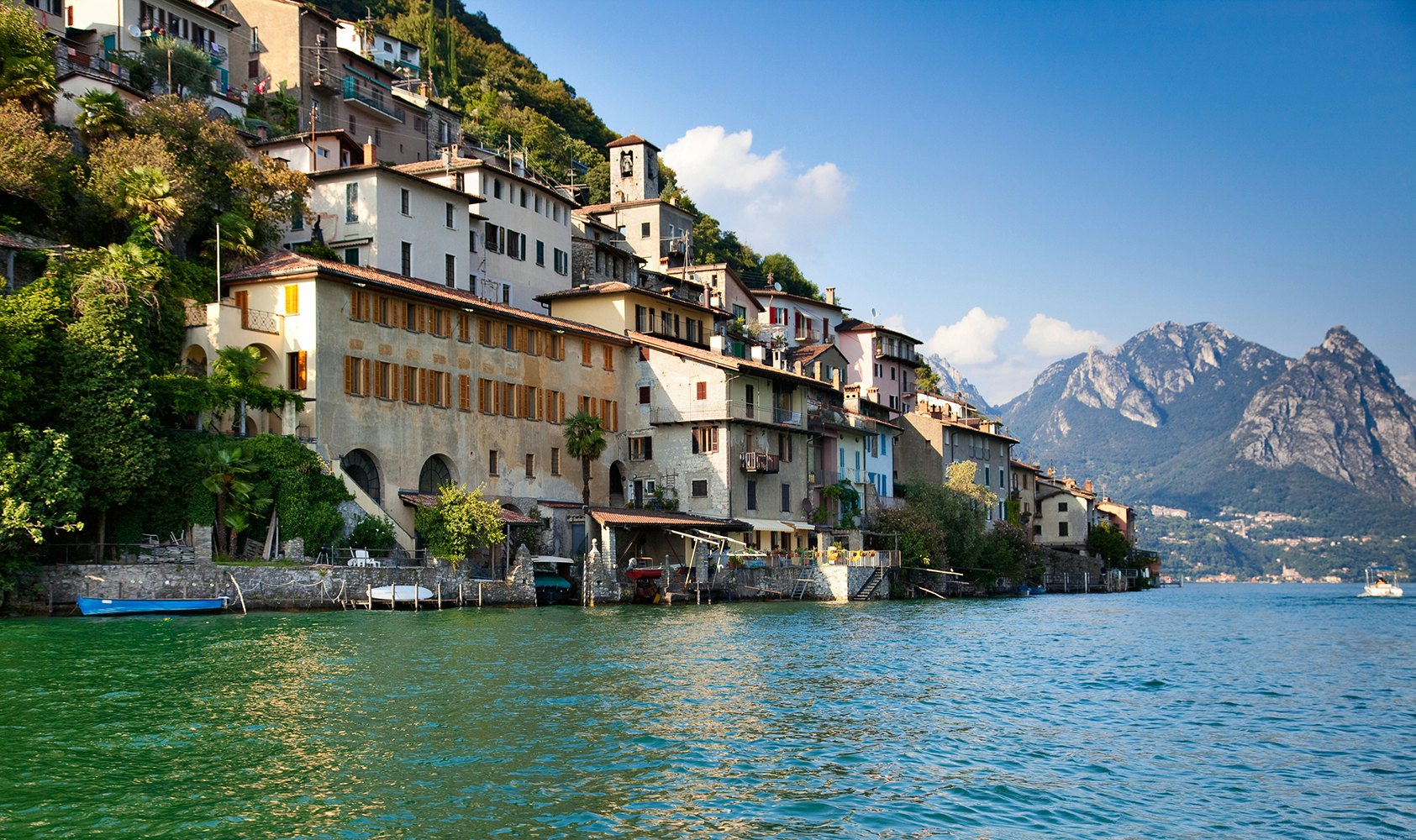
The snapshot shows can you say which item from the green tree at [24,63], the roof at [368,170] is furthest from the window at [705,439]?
the green tree at [24,63]

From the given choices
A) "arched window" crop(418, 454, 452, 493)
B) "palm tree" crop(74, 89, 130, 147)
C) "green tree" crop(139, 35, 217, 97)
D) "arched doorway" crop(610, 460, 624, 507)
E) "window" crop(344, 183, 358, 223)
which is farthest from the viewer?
"arched doorway" crop(610, 460, 624, 507)

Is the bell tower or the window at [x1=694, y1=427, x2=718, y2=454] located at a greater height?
the bell tower

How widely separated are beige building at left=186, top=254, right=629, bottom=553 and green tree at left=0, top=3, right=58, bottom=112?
11.2 metres

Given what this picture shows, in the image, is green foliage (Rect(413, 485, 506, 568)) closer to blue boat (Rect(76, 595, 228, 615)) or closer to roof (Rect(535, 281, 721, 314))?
blue boat (Rect(76, 595, 228, 615))

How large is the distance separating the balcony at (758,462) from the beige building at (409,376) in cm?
753

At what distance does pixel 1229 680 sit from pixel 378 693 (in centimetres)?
2187

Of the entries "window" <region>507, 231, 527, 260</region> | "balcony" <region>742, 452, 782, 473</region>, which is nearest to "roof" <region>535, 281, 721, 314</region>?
"window" <region>507, 231, 527, 260</region>

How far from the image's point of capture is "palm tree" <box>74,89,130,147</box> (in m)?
54.3

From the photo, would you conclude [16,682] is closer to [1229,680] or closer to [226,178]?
[1229,680]

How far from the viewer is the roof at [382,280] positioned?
170 ft

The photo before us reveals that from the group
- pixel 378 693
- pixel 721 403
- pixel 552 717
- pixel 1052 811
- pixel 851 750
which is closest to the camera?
pixel 1052 811

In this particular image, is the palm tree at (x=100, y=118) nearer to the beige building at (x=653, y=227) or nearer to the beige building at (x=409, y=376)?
the beige building at (x=409, y=376)

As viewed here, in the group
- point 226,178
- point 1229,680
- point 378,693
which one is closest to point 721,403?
point 226,178

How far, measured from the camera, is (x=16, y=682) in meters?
25.7
